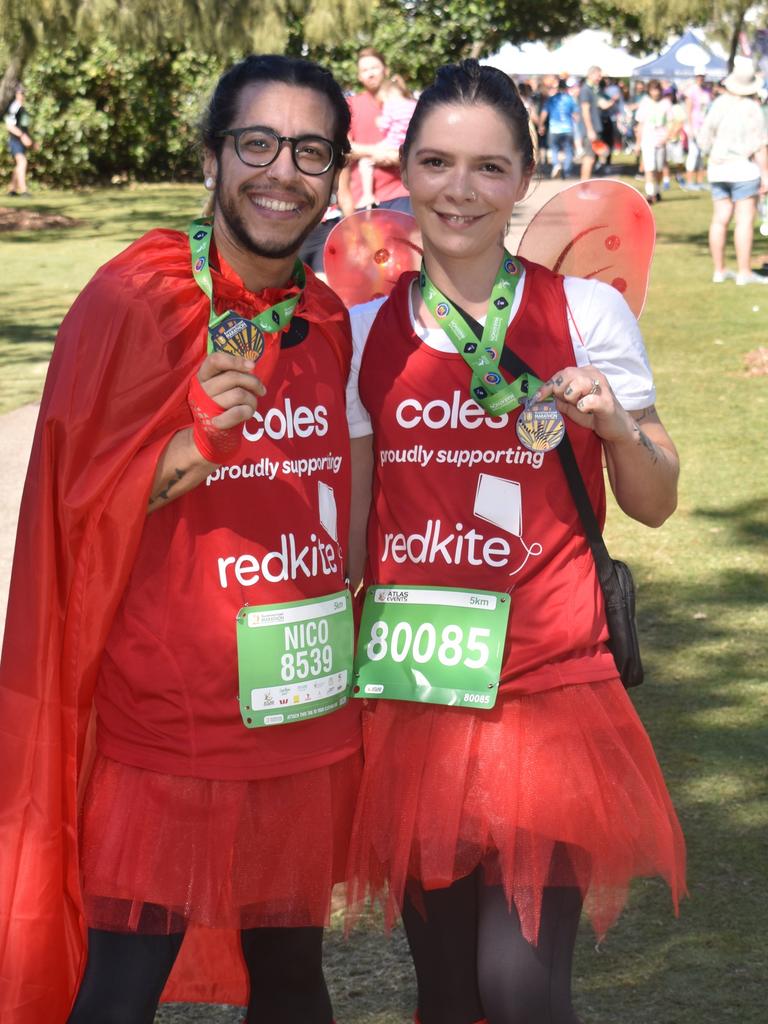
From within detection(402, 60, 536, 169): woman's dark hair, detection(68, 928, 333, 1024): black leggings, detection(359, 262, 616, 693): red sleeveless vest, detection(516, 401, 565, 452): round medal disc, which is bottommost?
detection(68, 928, 333, 1024): black leggings

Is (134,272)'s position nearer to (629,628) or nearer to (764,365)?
(629,628)

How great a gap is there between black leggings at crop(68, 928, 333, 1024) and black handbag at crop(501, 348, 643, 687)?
0.76 meters

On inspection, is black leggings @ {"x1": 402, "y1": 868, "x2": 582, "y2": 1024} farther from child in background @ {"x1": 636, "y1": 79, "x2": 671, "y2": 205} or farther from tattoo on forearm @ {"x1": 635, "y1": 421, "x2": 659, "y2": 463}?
child in background @ {"x1": 636, "y1": 79, "x2": 671, "y2": 205}

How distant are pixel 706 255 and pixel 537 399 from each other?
52.6 ft

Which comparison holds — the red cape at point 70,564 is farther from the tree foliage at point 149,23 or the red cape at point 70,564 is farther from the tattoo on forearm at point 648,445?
the tree foliage at point 149,23

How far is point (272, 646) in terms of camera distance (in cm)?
259

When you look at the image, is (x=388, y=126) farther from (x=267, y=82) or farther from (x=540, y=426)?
(x=540, y=426)

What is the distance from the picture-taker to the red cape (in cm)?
253

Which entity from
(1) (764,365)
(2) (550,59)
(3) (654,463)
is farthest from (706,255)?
(2) (550,59)

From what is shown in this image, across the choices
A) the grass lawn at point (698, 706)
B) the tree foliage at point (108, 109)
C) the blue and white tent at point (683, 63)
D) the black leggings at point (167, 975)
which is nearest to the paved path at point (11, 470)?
the grass lawn at point (698, 706)

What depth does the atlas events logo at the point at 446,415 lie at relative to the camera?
2.67 metres

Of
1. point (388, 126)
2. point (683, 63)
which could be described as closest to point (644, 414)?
point (388, 126)

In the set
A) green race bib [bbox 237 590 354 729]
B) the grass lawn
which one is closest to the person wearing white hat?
the grass lawn

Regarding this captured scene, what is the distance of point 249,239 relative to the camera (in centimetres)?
264
